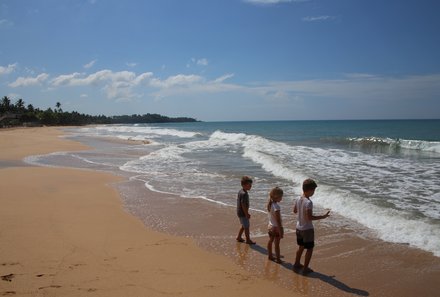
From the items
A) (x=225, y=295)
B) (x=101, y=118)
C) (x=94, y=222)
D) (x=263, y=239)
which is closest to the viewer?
(x=225, y=295)

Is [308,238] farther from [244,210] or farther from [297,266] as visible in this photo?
[244,210]

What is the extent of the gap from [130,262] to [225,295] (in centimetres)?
174

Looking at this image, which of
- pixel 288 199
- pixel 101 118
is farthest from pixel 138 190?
pixel 101 118

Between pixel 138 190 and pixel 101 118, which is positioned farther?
pixel 101 118

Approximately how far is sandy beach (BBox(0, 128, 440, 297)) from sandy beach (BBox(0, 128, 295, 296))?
0.01 meters

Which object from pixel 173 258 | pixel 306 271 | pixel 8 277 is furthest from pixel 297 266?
pixel 8 277

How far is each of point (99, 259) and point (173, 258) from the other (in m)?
1.14

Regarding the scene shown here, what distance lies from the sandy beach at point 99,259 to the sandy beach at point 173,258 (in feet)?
0.05

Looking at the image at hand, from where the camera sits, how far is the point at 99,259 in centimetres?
582

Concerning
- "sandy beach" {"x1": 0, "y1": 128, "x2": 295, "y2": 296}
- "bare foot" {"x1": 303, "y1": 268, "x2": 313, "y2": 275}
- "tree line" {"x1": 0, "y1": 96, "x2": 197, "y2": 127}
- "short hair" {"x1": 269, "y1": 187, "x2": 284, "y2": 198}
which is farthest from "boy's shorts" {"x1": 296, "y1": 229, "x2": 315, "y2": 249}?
"tree line" {"x1": 0, "y1": 96, "x2": 197, "y2": 127}

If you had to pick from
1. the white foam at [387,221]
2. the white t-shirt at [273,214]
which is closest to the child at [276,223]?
the white t-shirt at [273,214]

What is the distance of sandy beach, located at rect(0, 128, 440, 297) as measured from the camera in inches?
196

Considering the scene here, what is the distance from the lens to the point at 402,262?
19.7ft

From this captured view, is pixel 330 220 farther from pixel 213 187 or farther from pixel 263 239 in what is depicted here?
pixel 213 187
